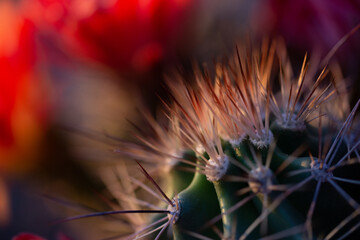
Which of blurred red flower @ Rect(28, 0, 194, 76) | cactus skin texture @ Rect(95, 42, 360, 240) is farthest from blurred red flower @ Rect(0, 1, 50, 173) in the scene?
cactus skin texture @ Rect(95, 42, 360, 240)

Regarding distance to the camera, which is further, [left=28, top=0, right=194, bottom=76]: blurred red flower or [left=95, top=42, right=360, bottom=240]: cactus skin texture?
[left=28, top=0, right=194, bottom=76]: blurred red flower

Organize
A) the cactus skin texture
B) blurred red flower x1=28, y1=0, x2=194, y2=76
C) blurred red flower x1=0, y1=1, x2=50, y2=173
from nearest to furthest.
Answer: the cactus skin texture → blurred red flower x1=28, y1=0, x2=194, y2=76 → blurred red flower x1=0, y1=1, x2=50, y2=173

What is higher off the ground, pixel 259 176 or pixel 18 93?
pixel 18 93

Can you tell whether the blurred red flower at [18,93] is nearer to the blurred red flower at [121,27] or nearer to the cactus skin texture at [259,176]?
the blurred red flower at [121,27]

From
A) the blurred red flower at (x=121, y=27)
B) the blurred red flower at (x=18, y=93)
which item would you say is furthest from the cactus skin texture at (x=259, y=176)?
the blurred red flower at (x=18, y=93)

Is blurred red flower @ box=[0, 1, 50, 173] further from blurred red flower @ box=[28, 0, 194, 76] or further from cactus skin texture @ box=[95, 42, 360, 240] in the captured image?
cactus skin texture @ box=[95, 42, 360, 240]

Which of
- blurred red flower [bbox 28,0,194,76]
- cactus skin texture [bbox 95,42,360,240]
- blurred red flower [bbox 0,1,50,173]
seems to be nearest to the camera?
cactus skin texture [bbox 95,42,360,240]

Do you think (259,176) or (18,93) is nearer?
(259,176)

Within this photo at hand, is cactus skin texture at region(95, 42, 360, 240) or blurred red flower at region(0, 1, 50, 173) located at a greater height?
blurred red flower at region(0, 1, 50, 173)

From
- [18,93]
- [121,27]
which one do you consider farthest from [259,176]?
[18,93]

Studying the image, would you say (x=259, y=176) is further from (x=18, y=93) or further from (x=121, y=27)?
(x=18, y=93)

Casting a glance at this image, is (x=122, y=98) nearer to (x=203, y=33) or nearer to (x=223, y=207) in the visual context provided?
(x=203, y=33)
